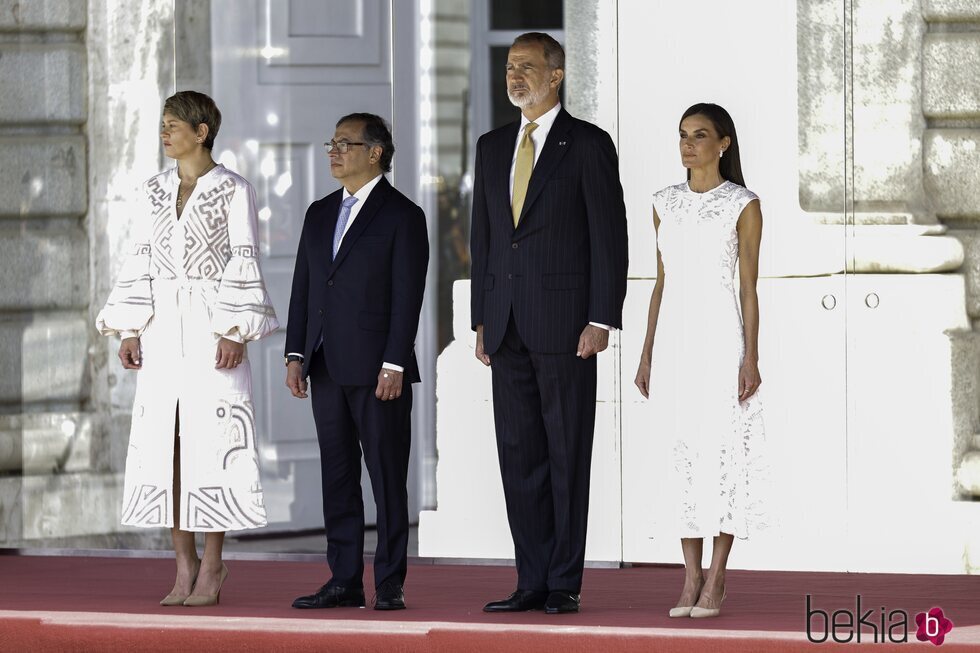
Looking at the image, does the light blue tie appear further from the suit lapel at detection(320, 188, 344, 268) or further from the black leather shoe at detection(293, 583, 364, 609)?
the black leather shoe at detection(293, 583, 364, 609)

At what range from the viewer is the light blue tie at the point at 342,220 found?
17.9 feet

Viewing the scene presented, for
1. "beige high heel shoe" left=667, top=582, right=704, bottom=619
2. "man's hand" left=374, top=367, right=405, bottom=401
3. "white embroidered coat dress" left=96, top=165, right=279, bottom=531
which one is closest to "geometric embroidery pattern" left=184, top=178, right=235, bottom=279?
"white embroidered coat dress" left=96, top=165, right=279, bottom=531

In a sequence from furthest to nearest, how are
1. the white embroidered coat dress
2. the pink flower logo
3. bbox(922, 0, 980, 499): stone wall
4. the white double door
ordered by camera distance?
the white double door < bbox(922, 0, 980, 499): stone wall < the white embroidered coat dress < the pink flower logo

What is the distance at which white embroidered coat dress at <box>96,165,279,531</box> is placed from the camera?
539cm

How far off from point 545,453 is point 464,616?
1.89ft

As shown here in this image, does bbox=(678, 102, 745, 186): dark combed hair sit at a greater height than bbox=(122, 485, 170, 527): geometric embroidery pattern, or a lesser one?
greater

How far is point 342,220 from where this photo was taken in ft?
17.9

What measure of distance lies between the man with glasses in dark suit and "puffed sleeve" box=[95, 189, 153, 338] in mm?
514

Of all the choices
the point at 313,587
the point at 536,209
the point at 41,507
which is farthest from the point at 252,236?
the point at 41,507

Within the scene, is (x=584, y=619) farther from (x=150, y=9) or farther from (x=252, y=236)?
(x=150, y=9)

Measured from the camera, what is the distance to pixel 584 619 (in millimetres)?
5094

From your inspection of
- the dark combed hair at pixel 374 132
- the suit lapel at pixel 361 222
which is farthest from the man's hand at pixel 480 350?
the dark combed hair at pixel 374 132

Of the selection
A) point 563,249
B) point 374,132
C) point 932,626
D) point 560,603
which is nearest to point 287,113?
point 374,132

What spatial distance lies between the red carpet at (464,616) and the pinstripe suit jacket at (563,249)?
2.91 feet
